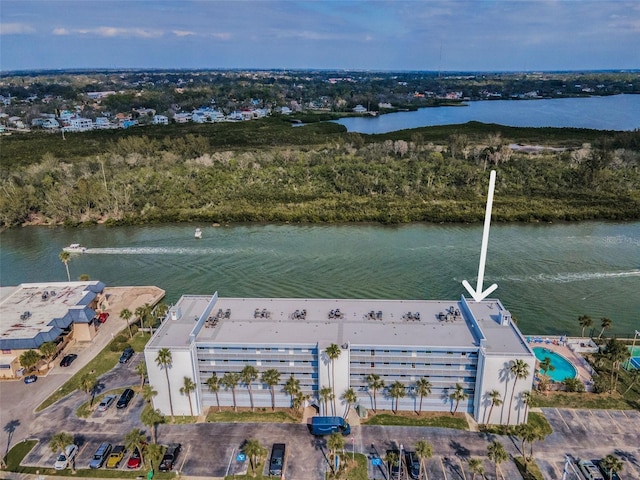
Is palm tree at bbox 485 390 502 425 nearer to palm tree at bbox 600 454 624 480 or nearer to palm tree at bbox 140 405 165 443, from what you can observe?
palm tree at bbox 600 454 624 480

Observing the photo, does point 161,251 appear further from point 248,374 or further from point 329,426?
point 329,426

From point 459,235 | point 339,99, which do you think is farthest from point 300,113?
point 459,235

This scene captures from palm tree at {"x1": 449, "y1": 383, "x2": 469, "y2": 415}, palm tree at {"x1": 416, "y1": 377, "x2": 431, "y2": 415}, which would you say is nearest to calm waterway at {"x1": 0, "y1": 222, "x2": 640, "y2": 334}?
palm tree at {"x1": 449, "y1": 383, "x2": 469, "y2": 415}

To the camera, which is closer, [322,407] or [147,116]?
[322,407]

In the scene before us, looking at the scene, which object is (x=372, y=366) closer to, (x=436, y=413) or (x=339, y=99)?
(x=436, y=413)

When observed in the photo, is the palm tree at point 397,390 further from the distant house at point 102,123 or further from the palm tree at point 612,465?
the distant house at point 102,123

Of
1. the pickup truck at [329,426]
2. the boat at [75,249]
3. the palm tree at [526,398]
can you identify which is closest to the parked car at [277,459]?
the pickup truck at [329,426]
